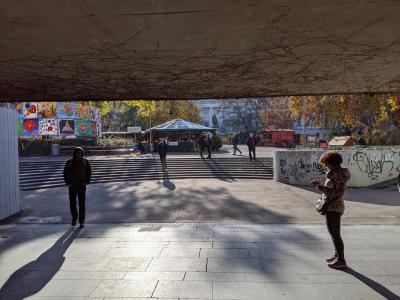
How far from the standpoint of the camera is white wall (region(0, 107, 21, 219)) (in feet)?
28.6

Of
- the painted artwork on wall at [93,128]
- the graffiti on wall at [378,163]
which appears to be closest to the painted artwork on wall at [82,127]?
the painted artwork on wall at [93,128]

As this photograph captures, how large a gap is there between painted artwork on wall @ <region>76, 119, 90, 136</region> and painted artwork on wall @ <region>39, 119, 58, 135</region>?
1.86m

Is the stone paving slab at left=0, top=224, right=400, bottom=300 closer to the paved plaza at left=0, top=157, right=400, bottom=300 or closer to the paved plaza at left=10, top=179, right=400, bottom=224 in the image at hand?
the paved plaza at left=0, top=157, right=400, bottom=300

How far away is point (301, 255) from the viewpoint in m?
5.59

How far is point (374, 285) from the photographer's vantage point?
435cm

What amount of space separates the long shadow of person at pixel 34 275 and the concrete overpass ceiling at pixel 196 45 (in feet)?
8.78

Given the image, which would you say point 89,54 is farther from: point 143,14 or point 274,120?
point 274,120

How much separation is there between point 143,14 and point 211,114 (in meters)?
85.6

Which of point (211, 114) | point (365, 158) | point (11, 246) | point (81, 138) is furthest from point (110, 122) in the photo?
point (11, 246)

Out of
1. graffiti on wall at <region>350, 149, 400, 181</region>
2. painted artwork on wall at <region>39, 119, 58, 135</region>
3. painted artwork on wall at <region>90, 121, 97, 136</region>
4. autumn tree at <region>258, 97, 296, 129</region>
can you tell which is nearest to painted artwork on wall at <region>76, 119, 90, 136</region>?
painted artwork on wall at <region>90, 121, 97, 136</region>

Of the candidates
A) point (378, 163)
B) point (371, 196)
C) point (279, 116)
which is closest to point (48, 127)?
point (378, 163)

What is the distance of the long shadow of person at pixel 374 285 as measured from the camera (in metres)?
4.06

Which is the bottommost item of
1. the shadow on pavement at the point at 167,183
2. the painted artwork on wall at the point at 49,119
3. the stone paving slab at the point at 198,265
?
the shadow on pavement at the point at 167,183

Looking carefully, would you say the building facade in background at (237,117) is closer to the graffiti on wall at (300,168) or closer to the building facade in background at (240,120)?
the building facade in background at (240,120)
